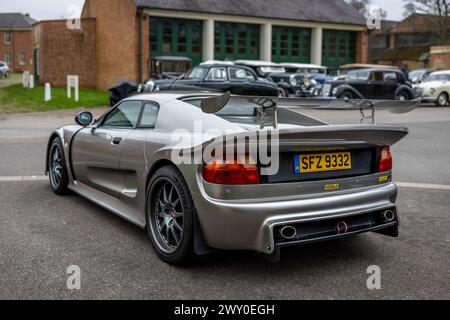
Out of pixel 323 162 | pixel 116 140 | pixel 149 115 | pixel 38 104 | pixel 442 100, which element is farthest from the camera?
pixel 442 100

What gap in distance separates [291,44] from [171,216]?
35.3 metres

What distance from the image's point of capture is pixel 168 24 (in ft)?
108

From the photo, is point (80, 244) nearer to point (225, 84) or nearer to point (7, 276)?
point (7, 276)

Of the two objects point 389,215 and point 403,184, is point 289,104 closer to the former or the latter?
point 389,215

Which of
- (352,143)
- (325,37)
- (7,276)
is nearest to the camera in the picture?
(7,276)

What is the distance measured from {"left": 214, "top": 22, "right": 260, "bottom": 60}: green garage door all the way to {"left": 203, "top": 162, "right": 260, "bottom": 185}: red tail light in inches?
1247

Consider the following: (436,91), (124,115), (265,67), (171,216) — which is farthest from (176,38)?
(171,216)

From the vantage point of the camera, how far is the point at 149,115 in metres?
4.90

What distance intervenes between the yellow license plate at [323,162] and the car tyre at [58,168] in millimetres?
3296

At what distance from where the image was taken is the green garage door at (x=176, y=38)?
107 ft

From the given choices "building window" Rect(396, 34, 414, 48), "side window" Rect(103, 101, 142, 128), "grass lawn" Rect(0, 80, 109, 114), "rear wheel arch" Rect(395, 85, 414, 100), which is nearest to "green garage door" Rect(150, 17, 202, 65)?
"grass lawn" Rect(0, 80, 109, 114)

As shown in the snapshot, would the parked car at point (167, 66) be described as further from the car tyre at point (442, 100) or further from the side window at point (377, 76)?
the car tyre at point (442, 100)
